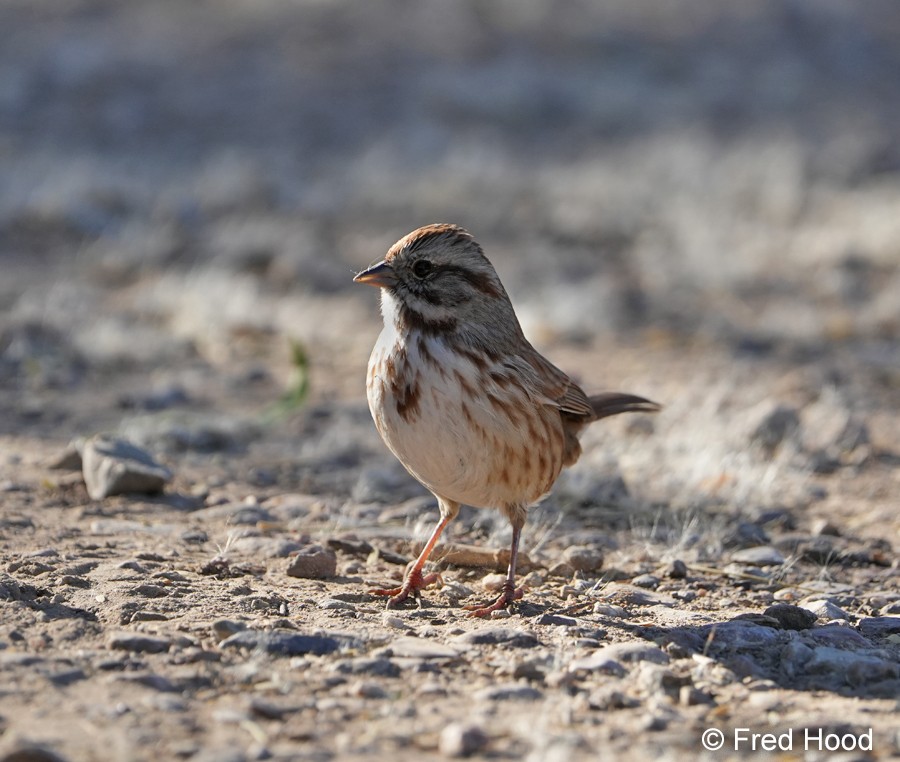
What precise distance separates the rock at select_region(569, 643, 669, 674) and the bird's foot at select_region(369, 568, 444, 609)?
38.5 inches

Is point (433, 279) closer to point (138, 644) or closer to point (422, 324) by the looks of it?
point (422, 324)

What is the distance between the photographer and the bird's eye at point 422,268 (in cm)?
551

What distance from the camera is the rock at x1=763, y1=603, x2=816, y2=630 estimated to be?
5074mm

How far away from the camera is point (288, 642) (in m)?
4.48

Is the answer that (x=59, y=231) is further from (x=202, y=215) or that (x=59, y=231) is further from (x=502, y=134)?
(x=502, y=134)

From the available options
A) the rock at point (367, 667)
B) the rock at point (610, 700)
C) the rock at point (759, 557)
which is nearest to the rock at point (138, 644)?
the rock at point (367, 667)

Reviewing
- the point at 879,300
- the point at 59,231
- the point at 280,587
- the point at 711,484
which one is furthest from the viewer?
the point at 59,231

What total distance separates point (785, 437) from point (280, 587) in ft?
12.2

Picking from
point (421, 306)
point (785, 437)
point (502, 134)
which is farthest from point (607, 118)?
point (421, 306)

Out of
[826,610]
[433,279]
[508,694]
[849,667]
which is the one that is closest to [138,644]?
[508,694]

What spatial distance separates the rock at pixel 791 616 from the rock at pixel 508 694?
133 cm

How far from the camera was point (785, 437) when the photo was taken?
7871 mm

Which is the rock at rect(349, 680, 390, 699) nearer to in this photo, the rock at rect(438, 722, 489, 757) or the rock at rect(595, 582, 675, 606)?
the rock at rect(438, 722, 489, 757)

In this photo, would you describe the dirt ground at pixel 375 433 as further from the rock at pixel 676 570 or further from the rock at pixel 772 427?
the rock at pixel 676 570
